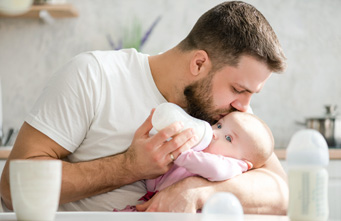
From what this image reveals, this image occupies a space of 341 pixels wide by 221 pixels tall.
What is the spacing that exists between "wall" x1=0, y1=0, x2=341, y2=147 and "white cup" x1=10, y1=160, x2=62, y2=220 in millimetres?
2498

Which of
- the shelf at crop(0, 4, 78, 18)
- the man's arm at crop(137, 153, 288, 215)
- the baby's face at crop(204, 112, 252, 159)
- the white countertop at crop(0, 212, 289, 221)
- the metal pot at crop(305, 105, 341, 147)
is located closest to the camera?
the white countertop at crop(0, 212, 289, 221)

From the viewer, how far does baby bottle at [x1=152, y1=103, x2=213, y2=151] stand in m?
1.39

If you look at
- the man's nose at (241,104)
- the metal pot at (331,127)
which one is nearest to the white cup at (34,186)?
the man's nose at (241,104)

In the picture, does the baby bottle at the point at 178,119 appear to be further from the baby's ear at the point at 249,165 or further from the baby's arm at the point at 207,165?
the baby's ear at the point at 249,165

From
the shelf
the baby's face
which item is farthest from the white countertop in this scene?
the shelf

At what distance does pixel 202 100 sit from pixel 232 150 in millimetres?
309

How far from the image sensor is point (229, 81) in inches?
68.7

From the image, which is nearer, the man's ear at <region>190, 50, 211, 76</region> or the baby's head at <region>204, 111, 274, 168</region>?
the baby's head at <region>204, 111, 274, 168</region>

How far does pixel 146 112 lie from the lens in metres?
1.68

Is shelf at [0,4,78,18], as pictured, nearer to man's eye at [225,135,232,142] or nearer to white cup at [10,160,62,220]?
man's eye at [225,135,232,142]

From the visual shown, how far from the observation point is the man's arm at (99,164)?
1.44 metres

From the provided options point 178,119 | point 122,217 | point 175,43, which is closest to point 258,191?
point 178,119

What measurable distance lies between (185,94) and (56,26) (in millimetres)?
1767

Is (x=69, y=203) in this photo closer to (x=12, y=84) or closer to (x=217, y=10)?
(x=217, y=10)
